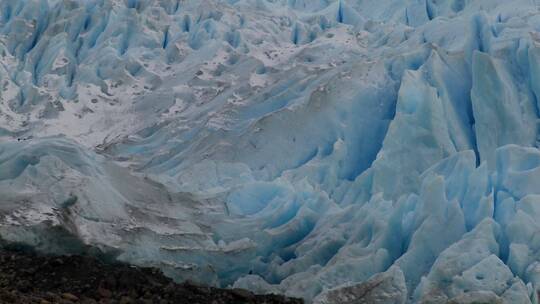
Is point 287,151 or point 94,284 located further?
point 287,151

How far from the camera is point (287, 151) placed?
11.3 metres

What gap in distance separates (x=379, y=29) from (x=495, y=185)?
8099mm

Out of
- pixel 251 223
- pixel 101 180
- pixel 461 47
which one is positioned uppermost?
pixel 461 47

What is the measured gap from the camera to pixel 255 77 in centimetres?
1422

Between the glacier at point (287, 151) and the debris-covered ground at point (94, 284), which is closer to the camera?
the debris-covered ground at point (94, 284)

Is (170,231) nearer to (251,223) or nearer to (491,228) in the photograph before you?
(251,223)

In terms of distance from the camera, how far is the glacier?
320 inches

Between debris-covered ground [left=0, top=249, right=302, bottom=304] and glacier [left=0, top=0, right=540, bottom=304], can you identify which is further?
glacier [left=0, top=0, right=540, bottom=304]

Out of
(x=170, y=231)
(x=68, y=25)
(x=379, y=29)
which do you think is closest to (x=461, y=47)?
(x=379, y=29)

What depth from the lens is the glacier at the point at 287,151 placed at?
8117mm

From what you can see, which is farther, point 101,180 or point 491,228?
point 101,180

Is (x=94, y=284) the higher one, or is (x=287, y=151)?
(x=94, y=284)

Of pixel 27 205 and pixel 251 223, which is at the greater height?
pixel 27 205

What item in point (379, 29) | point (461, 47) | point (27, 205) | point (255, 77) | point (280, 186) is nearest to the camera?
point (27, 205)
